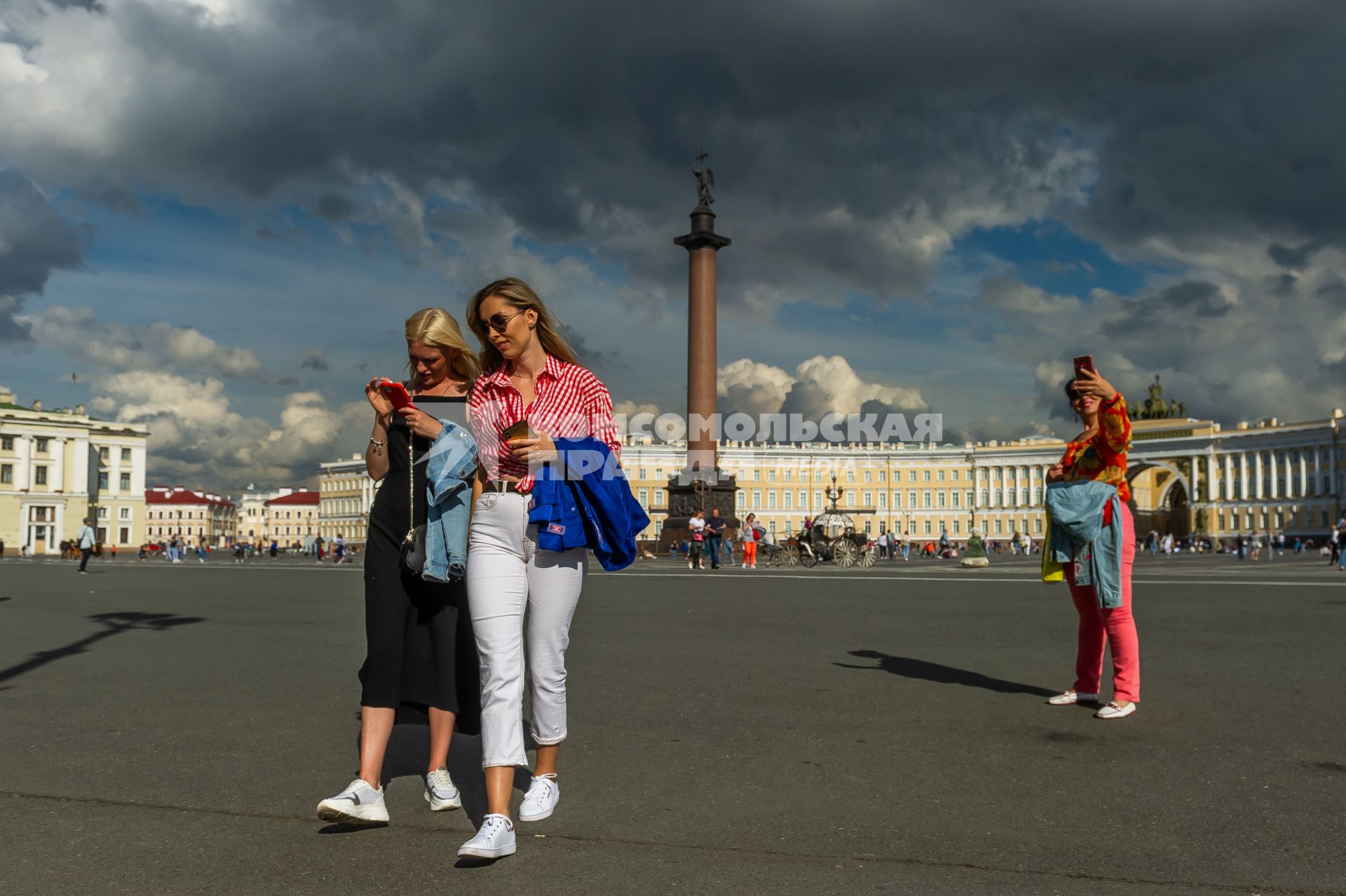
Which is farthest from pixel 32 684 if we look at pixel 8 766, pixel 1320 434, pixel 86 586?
pixel 1320 434

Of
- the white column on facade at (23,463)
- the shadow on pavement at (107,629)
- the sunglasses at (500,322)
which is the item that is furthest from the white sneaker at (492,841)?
the white column on facade at (23,463)

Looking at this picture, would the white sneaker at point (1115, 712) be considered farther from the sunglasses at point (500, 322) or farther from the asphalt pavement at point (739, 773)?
the sunglasses at point (500, 322)

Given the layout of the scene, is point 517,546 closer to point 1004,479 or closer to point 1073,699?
point 1073,699

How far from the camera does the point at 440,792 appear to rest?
4234 mm

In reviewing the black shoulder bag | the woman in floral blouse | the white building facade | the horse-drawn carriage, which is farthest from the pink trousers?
the white building facade

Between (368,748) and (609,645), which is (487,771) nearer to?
(368,748)

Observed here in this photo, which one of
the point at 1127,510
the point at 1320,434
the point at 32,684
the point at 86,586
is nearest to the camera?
the point at 1127,510

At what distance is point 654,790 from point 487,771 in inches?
37.3

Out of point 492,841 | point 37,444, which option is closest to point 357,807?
point 492,841

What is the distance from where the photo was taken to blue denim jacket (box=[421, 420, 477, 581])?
12.9 feet

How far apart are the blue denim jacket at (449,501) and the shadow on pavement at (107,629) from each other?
5.26 meters

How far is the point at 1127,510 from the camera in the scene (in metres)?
6.82

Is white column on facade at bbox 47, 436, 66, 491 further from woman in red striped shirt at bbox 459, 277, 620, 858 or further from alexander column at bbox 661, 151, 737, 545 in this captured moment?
woman in red striped shirt at bbox 459, 277, 620, 858

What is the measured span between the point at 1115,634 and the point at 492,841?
408 cm
